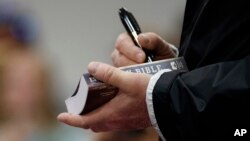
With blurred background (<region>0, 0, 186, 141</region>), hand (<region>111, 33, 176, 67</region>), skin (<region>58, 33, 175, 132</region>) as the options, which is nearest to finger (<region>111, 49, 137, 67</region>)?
hand (<region>111, 33, 176, 67</region>)

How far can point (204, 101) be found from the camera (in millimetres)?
604

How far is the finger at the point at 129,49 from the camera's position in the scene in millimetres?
778

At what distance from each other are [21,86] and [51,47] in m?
0.19

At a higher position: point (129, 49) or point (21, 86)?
point (129, 49)

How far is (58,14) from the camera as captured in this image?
1740 mm

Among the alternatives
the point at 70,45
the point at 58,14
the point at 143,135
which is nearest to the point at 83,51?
the point at 70,45

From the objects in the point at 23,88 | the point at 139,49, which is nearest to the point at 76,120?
the point at 139,49

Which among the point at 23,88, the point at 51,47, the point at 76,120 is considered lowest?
the point at 23,88

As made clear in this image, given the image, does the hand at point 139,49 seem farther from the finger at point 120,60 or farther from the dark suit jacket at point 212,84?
the dark suit jacket at point 212,84

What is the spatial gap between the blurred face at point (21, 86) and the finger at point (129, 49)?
35.2 inches

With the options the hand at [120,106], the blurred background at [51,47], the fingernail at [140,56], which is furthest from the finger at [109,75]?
the blurred background at [51,47]

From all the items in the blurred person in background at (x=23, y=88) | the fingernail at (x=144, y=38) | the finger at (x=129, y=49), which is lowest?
the blurred person in background at (x=23, y=88)

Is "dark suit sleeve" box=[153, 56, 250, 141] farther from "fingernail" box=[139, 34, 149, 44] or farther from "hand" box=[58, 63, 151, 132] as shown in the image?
"fingernail" box=[139, 34, 149, 44]

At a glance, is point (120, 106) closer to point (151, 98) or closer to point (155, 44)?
point (151, 98)
